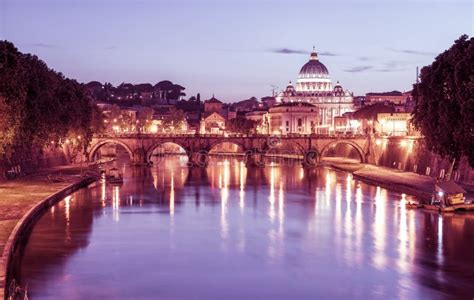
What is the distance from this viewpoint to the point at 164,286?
30766mm

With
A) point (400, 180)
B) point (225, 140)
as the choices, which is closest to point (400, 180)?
point (400, 180)

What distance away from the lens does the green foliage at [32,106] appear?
5244cm

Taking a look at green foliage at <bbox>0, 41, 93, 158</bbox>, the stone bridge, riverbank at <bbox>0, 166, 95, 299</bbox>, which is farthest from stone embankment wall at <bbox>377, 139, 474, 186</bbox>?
green foliage at <bbox>0, 41, 93, 158</bbox>

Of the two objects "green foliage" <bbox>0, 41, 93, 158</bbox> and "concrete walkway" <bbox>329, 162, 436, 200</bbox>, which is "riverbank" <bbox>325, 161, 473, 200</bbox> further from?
"green foliage" <bbox>0, 41, 93, 158</bbox>

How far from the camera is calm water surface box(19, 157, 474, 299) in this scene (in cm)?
3058

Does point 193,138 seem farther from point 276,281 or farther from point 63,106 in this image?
point 276,281

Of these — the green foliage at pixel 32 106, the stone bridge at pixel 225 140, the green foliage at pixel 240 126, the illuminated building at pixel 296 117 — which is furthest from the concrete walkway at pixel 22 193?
the illuminated building at pixel 296 117

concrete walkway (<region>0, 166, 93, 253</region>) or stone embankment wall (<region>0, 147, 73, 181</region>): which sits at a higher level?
stone embankment wall (<region>0, 147, 73, 181</region>)

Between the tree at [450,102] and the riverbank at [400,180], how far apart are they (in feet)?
11.0

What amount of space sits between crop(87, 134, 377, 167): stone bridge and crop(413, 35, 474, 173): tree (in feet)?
143

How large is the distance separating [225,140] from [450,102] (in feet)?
185

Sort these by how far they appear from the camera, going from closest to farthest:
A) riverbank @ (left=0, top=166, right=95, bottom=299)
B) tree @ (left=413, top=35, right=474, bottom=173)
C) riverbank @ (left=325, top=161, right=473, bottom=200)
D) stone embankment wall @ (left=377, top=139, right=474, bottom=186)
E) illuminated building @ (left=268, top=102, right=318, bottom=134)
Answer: riverbank @ (left=0, top=166, right=95, bottom=299)
tree @ (left=413, top=35, right=474, bottom=173)
riverbank @ (left=325, top=161, right=473, bottom=200)
stone embankment wall @ (left=377, top=139, right=474, bottom=186)
illuminated building @ (left=268, top=102, right=318, bottom=134)

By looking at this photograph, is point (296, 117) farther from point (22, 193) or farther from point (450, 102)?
point (22, 193)

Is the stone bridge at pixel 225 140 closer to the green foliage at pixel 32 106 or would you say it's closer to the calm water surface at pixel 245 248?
the green foliage at pixel 32 106
